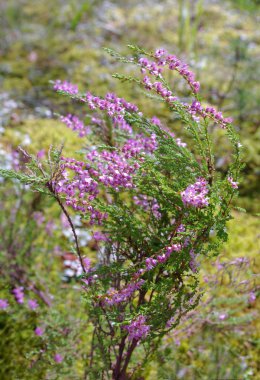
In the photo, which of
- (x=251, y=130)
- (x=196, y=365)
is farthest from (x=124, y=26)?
(x=196, y=365)

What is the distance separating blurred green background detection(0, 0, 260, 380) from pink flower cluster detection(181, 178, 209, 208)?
4.73ft

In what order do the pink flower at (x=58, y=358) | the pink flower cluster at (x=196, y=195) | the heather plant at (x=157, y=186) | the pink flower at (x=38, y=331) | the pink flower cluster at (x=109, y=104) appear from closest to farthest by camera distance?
the pink flower cluster at (x=196, y=195), the heather plant at (x=157, y=186), the pink flower cluster at (x=109, y=104), the pink flower at (x=58, y=358), the pink flower at (x=38, y=331)

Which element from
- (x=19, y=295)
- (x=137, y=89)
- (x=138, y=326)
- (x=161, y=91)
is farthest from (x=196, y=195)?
(x=137, y=89)

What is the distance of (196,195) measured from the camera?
1815 millimetres

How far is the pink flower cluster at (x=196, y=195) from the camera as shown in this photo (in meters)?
1.78

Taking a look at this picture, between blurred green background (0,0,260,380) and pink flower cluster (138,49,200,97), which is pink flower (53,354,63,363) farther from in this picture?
pink flower cluster (138,49,200,97)

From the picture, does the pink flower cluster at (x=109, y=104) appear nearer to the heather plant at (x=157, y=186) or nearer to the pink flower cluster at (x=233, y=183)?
the heather plant at (x=157, y=186)

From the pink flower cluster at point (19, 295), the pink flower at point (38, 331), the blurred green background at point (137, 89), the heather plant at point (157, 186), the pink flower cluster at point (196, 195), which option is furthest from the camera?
the blurred green background at point (137, 89)

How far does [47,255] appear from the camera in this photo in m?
3.94

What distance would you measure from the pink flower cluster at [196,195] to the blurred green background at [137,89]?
4.73ft

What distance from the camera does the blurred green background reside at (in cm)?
342

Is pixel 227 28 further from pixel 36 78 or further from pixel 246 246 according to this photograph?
pixel 246 246

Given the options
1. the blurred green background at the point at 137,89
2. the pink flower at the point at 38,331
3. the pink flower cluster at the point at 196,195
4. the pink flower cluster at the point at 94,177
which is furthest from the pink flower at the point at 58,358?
the pink flower cluster at the point at 196,195

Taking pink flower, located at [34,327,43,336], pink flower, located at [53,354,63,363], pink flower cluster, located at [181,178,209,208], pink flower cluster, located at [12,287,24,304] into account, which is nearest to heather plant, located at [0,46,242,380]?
pink flower cluster, located at [181,178,209,208]
